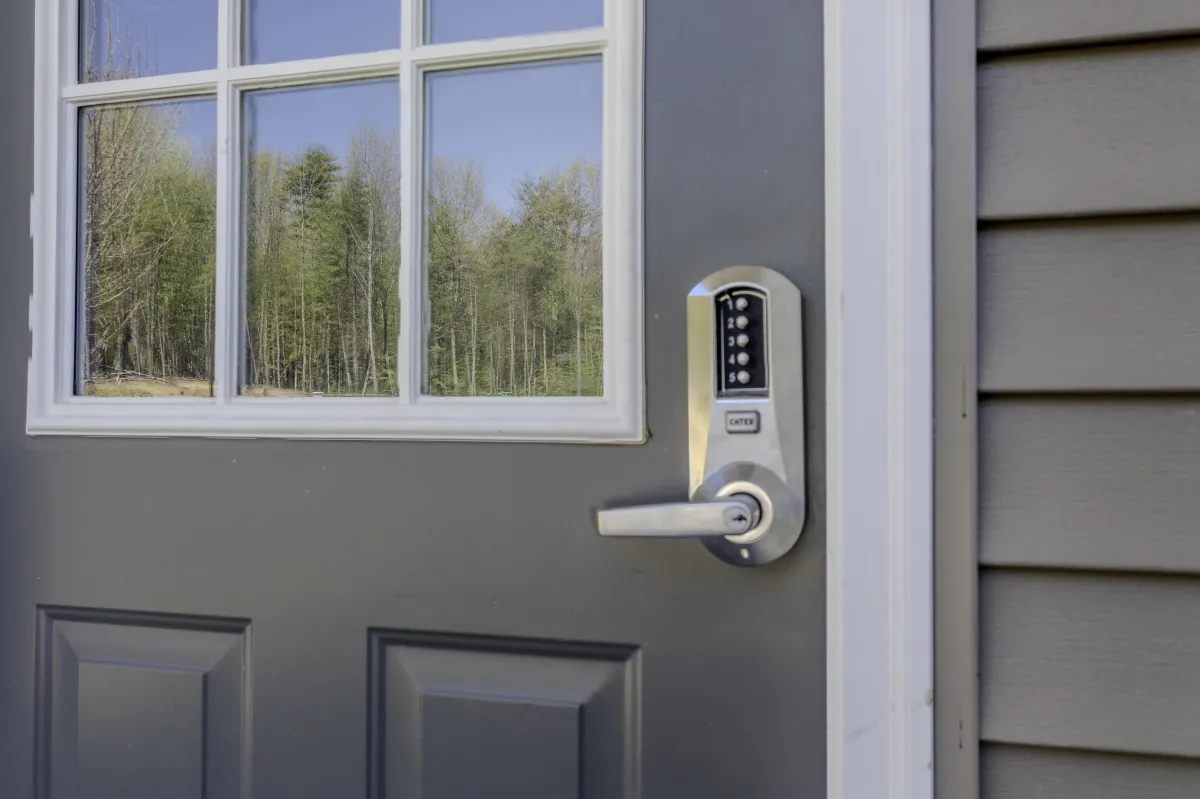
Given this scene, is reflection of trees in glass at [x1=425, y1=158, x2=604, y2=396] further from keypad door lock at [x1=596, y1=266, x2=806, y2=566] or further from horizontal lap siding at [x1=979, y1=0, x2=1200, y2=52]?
horizontal lap siding at [x1=979, y1=0, x2=1200, y2=52]

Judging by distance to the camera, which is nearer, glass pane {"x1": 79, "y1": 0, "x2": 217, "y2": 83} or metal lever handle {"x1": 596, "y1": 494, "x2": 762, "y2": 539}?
metal lever handle {"x1": 596, "y1": 494, "x2": 762, "y2": 539}

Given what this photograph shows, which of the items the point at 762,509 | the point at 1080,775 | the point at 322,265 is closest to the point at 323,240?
the point at 322,265

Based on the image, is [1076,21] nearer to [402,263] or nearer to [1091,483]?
[1091,483]

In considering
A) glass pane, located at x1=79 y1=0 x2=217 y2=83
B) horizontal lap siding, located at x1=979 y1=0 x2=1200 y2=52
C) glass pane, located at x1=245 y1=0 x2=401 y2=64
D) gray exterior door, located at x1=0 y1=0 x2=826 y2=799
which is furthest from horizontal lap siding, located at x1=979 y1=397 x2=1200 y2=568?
glass pane, located at x1=79 y1=0 x2=217 y2=83

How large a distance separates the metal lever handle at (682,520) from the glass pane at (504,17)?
420 mm

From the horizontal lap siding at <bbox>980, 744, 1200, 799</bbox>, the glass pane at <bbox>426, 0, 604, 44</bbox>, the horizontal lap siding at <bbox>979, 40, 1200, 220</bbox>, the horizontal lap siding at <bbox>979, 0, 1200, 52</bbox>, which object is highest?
the glass pane at <bbox>426, 0, 604, 44</bbox>

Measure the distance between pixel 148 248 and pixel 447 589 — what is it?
469mm

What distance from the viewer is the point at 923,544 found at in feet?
1.97

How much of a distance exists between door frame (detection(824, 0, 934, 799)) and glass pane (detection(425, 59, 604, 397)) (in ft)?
0.69

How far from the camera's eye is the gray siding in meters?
0.57

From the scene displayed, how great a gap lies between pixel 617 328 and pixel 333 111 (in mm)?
354

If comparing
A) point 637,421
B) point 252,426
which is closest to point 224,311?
point 252,426

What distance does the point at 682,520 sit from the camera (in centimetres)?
61

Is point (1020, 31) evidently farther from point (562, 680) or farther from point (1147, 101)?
point (562, 680)
